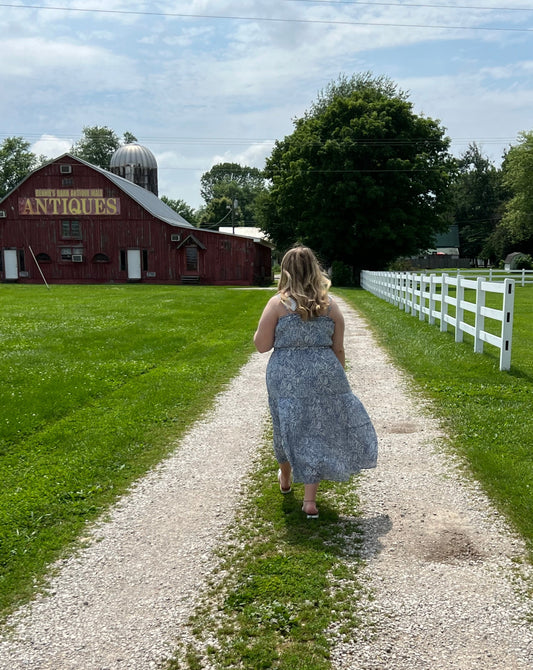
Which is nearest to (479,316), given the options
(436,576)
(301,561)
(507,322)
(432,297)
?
(507,322)

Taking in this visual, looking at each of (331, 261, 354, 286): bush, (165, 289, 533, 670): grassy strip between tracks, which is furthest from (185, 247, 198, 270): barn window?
(165, 289, 533, 670): grassy strip between tracks

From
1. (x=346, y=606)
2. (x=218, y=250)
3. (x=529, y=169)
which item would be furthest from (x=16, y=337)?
(x=529, y=169)

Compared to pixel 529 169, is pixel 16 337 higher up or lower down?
lower down

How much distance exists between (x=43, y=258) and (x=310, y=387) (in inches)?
1672

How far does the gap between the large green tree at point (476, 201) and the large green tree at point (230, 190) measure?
3303 cm

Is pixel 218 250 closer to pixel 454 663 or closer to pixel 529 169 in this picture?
pixel 529 169

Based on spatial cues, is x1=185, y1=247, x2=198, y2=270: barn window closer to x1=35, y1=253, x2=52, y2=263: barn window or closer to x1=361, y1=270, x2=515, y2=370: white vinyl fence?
x1=35, y1=253, x2=52, y2=263: barn window

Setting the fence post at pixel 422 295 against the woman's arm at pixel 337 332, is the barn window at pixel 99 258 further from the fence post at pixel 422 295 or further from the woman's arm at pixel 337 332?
the woman's arm at pixel 337 332

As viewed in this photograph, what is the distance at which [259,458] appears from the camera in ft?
17.8

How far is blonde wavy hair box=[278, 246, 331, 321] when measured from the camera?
4059 millimetres

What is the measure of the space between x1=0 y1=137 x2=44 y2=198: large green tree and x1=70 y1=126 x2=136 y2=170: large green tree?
764 centimetres

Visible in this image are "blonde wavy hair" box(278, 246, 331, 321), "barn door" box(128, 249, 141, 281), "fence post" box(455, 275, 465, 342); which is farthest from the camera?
"barn door" box(128, 249, 141, 281)

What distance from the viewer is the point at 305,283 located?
4.07 meters

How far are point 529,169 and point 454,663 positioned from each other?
61091 millimetres
